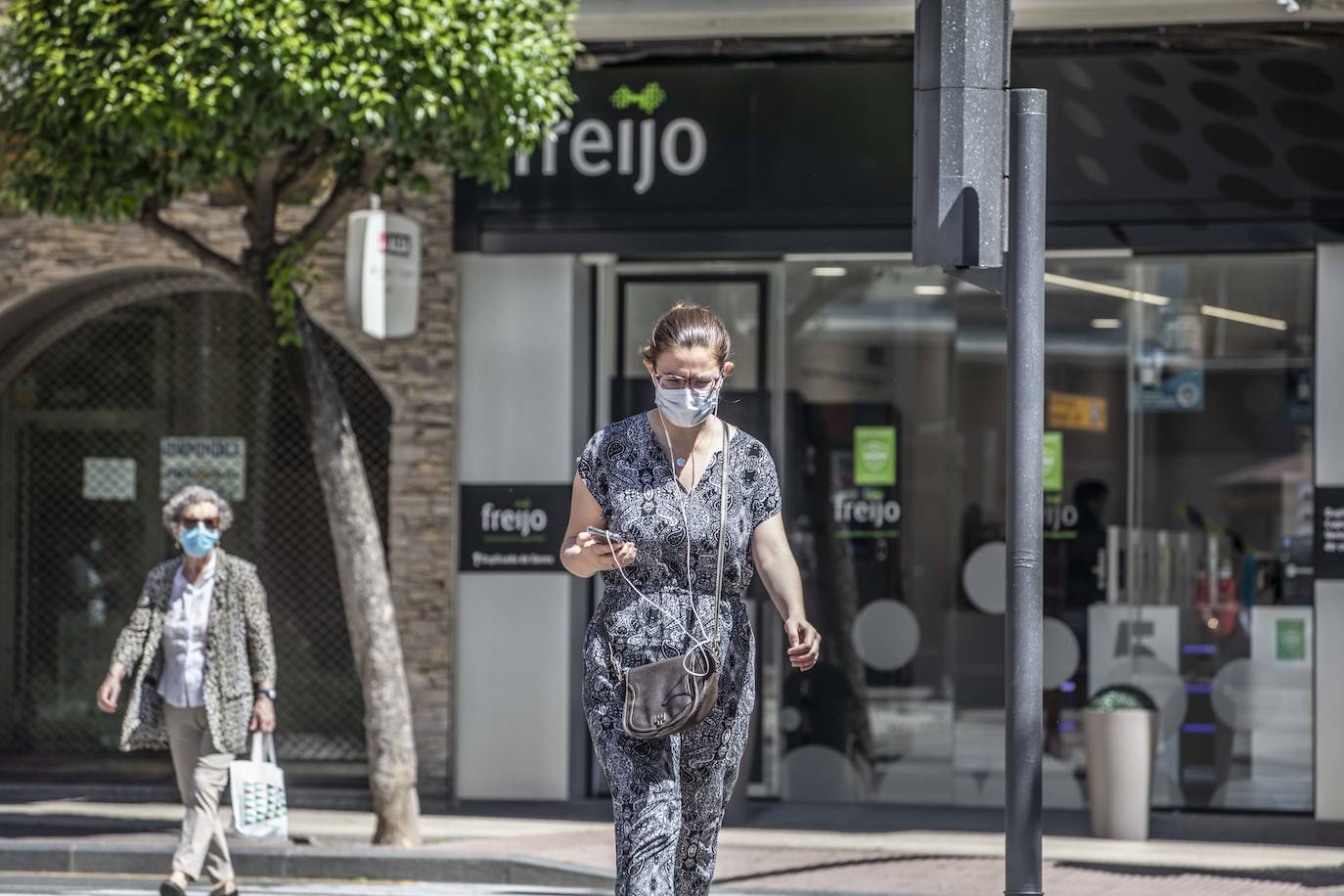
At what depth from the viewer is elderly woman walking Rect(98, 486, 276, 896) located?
8.08 meters

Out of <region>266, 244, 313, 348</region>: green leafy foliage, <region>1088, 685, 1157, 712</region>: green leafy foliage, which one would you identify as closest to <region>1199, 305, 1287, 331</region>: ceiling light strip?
<region>1088, 685, 1157, 712</region>: green leafy foliage

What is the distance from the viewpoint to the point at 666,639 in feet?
16.1

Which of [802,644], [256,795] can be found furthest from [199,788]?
[802,644]

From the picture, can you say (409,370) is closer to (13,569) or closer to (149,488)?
(149,488)

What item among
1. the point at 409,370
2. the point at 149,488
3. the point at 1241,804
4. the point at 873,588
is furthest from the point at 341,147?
the point at 1241,804

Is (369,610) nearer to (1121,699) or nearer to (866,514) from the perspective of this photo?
(866,514)

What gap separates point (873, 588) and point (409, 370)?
3170 mm

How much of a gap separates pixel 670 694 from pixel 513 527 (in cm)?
665

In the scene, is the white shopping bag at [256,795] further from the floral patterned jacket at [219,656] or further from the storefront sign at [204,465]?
the storefront sign at [204,465]

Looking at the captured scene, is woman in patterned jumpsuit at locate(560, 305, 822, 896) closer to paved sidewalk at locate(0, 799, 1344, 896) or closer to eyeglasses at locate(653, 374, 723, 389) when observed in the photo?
eyeglasses at locate(653, 374, 723, 389)

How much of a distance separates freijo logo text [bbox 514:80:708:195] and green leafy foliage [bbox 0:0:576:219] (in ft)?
4.48

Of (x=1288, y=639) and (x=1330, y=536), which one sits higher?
(x=1330, y=536)

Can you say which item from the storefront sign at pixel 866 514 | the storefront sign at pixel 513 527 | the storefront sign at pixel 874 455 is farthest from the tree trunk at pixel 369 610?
the storefront sign at pixel 874 455

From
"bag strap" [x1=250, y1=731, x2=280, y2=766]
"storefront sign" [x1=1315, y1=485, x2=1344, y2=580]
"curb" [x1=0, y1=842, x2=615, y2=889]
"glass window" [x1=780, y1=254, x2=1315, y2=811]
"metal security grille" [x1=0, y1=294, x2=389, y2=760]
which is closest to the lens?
Result: "bag strap" [x1=250, y1=731, x2=280, y2=766]
